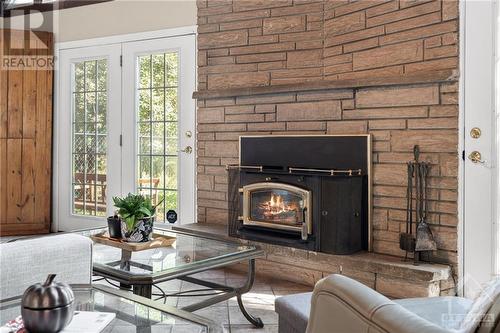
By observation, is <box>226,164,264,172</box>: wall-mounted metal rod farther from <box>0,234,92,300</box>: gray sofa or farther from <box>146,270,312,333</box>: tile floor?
<box>0,234,92,300</box>: gray sofa

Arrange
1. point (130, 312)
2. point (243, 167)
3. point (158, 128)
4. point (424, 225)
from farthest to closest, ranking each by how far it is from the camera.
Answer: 1. point (158, 128)
2. point (243, 167)
3. point (424, 225)
4. point (130, 312)

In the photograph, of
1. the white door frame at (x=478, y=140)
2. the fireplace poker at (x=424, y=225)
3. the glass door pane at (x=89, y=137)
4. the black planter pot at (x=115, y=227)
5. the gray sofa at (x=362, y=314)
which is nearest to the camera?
the gray sofa at (x=362, y=314)

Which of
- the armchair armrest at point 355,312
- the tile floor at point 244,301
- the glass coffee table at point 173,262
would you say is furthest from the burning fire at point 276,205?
the armchair armrest at point 355,312

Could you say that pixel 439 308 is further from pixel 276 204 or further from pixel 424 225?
pixel 276 204

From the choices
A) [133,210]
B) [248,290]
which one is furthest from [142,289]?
[248,290]

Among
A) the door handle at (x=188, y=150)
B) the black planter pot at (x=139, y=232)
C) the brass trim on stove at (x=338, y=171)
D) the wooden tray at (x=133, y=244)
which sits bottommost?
the wooden tray at (x=133, y=244)

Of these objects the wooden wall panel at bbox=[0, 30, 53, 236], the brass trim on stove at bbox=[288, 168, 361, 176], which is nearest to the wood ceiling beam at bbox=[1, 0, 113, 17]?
the wooden wall panel at bbox=[0, 30, 53, 236]

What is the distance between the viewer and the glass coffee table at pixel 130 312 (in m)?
1.46

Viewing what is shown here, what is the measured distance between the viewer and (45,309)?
4.00ft

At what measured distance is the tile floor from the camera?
112 inches

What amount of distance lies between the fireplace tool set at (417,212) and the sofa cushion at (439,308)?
1.20 m

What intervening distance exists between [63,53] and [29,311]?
199 inches

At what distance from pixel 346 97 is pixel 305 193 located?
773 mm

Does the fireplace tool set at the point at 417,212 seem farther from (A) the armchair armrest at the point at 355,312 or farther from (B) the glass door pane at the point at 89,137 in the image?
(B) the glass door pane at the point at 89,137
